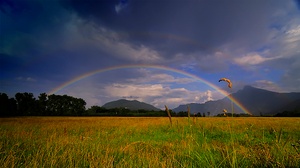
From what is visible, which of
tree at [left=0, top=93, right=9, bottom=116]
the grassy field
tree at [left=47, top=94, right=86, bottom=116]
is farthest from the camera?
tree at [left=47, top=94, right=86, bottom=116]

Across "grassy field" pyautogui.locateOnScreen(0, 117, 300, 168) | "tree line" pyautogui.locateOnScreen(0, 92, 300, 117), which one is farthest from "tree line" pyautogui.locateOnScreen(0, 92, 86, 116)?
"grassy field" pyautogui.locateOnScreen(0, 117, 300, 168)

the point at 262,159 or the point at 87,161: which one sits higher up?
the point at 262,159

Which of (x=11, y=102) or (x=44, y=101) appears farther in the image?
(x=44, y=101)

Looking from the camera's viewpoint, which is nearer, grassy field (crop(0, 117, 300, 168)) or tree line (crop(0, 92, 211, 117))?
grassy field (crop(0, 117, 300, 168))

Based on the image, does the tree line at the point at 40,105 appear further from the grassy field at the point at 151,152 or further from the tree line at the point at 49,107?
the grassy field at the point at 151,152

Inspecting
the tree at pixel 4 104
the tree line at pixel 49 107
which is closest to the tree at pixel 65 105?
the tree line at pixel 49 107

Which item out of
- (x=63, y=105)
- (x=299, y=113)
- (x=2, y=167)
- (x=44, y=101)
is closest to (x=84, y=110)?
(x=63, y=105)

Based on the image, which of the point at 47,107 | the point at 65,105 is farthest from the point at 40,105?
the point at 65,105

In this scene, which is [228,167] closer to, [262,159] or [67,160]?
[262,159]

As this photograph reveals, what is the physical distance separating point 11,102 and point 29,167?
104017 millimetres

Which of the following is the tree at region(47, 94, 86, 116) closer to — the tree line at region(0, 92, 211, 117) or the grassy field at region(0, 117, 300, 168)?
the tree line at region(0, 92, 211, 117)

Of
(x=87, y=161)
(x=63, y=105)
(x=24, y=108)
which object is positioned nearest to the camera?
(x=87, y=161)

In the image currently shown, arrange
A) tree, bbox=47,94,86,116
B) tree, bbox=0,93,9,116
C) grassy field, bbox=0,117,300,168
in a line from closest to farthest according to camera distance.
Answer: grassy field, bbox=0,117,300,168 → tree, bbox=0,93,9,116 → tree, bbox=47,94,86,116

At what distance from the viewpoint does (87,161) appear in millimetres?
3357
